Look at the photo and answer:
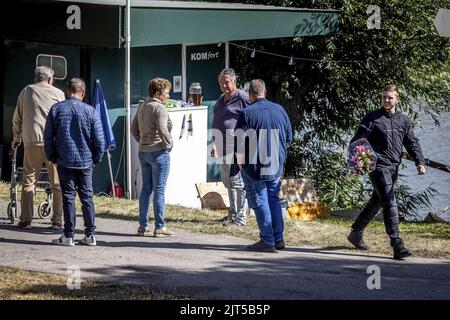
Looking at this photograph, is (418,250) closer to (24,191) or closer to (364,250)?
(364,250)

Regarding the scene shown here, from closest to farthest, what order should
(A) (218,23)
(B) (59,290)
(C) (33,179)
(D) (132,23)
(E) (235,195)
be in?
(B) (59,290)
(C) (33,179)
(E) (235,195)
(D) (132,23)
(A) (218,23)

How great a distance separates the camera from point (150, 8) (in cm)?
1558

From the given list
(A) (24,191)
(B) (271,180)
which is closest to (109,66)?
(A) (24,191)

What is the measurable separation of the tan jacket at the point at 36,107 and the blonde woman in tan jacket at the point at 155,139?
0.95m

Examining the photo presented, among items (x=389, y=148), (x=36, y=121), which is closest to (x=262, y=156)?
(x=389, y=148)

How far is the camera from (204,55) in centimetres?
1853

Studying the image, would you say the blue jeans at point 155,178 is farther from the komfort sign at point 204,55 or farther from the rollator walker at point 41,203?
the komfort sign at point 204,55

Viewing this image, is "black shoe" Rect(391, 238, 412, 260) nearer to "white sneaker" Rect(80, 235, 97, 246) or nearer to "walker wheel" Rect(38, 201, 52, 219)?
"white sneaker" Rect(80, 235, 97, 246)

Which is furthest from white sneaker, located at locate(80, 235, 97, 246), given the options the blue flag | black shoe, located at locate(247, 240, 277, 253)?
the blue flag

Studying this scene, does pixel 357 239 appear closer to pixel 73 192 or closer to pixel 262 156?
pixel 262 156

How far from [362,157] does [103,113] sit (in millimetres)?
5355

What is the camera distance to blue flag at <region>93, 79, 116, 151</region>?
1578cm

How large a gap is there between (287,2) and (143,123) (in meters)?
9.11
